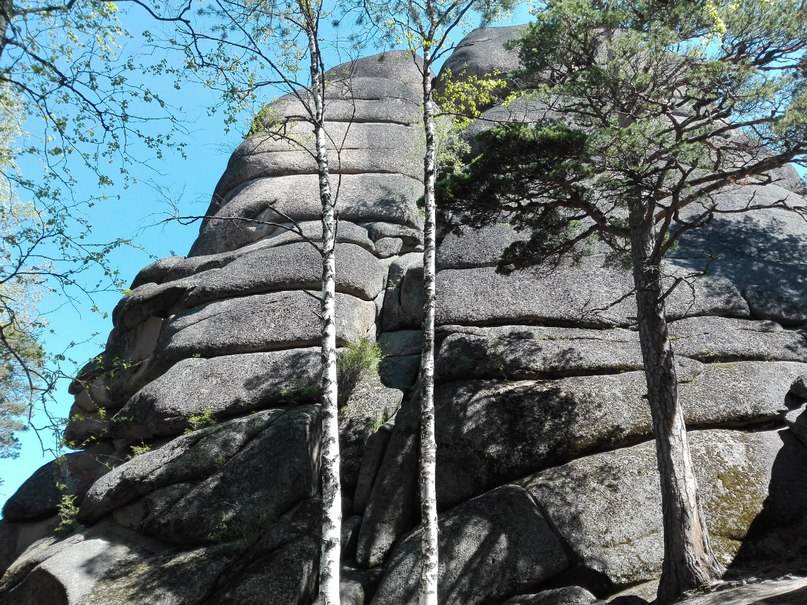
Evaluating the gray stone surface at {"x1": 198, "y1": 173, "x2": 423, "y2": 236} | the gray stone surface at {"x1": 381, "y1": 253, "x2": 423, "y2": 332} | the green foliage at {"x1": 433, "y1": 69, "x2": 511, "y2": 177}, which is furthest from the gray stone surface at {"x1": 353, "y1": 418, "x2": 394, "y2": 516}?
the gray stone surface at {"x1": 198, "y1": 173, "x2": 423, "y2": 236}

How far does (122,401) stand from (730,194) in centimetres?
1744

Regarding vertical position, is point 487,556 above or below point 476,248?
below

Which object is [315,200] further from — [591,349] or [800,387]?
[800,387]

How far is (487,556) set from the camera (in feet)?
35.6

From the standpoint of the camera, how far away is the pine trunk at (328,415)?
28.0ft

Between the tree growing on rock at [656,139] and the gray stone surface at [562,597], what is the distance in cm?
109

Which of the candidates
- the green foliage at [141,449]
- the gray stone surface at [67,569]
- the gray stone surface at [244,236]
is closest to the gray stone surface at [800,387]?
the gray stone surface at [244,236]

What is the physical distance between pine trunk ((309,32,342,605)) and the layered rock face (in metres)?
0.73

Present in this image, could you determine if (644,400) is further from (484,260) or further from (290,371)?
(290,371)

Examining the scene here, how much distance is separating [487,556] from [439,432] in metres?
2.70

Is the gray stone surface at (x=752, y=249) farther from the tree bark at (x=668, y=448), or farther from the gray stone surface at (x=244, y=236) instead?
the gray stone surface at (x=244, y=236)

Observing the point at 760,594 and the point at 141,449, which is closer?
the point at 760,594

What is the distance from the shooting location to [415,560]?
1104 centimetres

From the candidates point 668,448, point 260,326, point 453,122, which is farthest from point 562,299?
point 260,326
